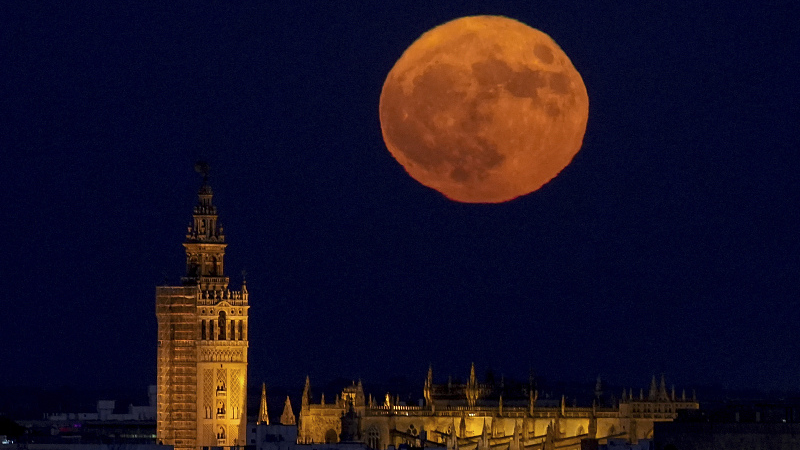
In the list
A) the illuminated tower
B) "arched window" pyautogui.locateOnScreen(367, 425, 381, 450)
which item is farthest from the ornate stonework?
the illuminated tower

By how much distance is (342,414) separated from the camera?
168 metres

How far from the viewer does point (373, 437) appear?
164000 millimetres

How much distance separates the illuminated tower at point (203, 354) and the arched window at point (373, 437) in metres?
15.8

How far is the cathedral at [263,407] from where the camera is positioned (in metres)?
148

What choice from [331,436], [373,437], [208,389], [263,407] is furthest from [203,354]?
[263,407]

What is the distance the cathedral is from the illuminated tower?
59 millimetres

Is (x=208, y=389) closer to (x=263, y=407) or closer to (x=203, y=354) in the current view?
(x=203, y=354)

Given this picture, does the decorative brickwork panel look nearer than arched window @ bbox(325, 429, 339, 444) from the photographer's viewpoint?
Yes

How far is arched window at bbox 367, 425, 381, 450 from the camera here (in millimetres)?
162500

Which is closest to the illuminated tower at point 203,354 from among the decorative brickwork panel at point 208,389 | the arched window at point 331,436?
the decorative brickwork panel at point 208,389

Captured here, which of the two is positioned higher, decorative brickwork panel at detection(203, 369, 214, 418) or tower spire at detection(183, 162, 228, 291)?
tower spire at detection(183, 162, 228, 291)

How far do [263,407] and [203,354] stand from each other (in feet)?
91.2

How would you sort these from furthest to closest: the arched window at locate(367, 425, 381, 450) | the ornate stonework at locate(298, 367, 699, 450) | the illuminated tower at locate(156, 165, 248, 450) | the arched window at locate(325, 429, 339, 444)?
the arched window at locate(325, 429, 339, 444) < the arched window at locate(367, 425, 381, 450) < the ornate stonework at locate(298, 367, 699, 450) < the illuminated tower at locate(156, 165, 248, 450)

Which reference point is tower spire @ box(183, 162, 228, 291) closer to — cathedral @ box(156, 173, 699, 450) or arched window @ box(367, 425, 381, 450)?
cathedral @ box(156, 173, 699, 450)
